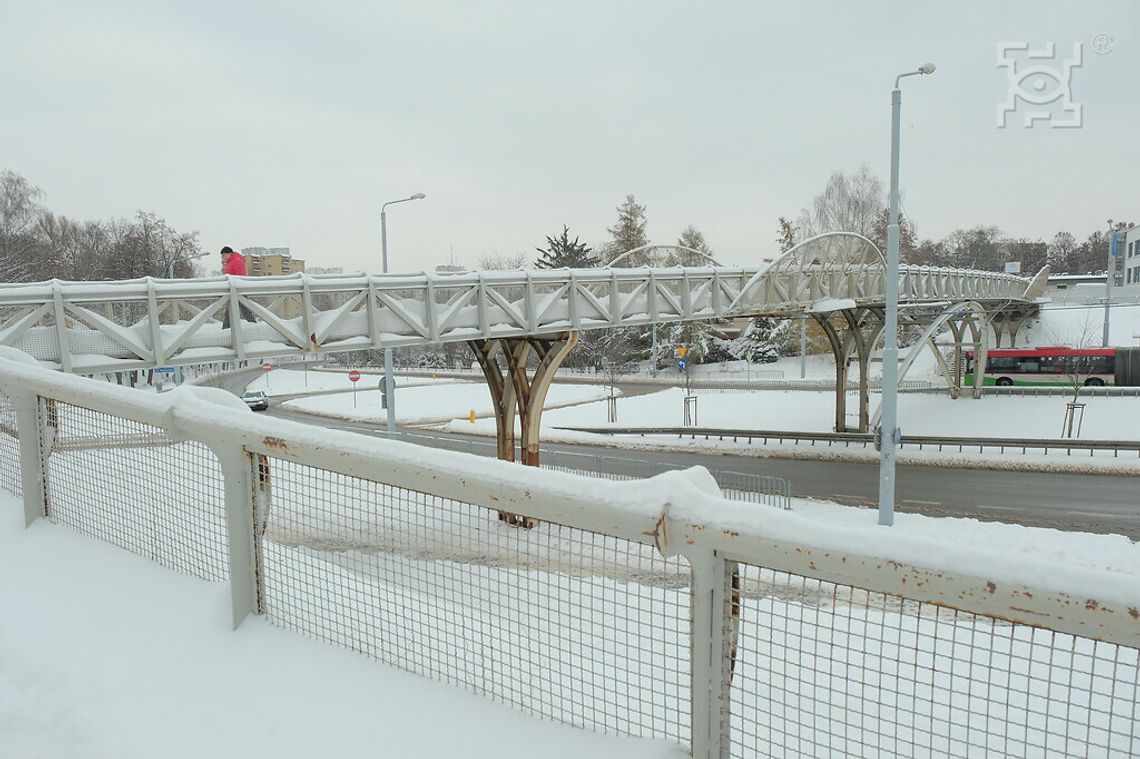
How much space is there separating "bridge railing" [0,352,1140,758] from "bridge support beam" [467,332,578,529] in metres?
12.2

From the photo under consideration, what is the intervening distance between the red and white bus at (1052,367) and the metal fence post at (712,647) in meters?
43.2

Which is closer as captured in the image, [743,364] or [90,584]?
[90,584]

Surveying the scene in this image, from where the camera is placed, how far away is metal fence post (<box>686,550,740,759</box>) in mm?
2230

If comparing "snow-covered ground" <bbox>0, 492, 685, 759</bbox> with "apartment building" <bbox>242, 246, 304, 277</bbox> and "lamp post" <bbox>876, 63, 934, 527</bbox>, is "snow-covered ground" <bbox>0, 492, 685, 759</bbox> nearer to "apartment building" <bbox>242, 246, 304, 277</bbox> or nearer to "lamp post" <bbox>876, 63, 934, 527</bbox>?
"lamp post" <bbox>876, 63, 934, 527</bbox>

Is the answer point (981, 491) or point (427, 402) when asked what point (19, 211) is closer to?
point (427, 402)

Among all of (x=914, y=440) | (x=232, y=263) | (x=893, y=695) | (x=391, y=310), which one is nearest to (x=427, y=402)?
(x=914, y=440)

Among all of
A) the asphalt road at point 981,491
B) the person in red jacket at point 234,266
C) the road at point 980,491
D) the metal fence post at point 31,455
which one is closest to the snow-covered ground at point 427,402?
the road at point 980,491

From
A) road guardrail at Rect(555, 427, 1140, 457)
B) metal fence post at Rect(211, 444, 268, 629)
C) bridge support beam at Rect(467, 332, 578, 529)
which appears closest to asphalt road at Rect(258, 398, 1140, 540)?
road guardrail at Rect(555, 427, 1140, 457)

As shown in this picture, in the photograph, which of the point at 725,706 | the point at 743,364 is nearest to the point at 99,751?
the point at 725,706

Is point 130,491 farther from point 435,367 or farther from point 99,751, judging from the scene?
point 435,367

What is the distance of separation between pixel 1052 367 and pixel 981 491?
2519 centimetres

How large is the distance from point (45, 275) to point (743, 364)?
53.2 metres

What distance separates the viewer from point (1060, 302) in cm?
6291

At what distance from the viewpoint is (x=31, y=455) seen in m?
4.93
